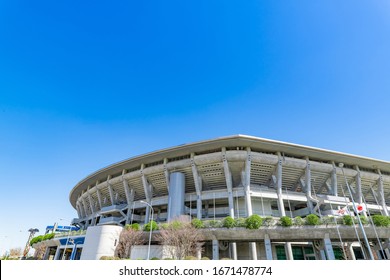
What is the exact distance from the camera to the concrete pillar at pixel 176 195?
3397 cm

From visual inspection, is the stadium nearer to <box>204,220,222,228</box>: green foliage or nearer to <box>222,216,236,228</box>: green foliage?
<box>204,220,222,228</box>: green foliage

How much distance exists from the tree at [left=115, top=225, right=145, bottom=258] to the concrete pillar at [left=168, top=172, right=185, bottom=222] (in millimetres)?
7691

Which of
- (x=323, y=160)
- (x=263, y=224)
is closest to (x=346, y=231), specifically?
(x=263, y=224)

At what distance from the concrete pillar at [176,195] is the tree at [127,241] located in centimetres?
769

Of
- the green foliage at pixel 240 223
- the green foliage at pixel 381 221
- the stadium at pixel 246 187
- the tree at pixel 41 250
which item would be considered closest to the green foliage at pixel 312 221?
the stadium at pixel 246 187

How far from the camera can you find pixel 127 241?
25188 mm

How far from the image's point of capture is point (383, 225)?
22.6 metres

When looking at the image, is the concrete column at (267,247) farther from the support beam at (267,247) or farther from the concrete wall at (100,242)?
the concrete wall at (100,242)

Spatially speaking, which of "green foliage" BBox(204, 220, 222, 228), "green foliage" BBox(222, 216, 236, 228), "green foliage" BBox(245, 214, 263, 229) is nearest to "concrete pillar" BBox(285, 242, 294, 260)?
"green foliage" BBox(245, 214, 263, 229)

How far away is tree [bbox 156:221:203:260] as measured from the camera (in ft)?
74.6

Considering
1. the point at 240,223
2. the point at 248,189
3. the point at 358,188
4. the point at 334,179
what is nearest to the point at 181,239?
the point at 240,223

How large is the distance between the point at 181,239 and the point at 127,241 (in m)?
7.31

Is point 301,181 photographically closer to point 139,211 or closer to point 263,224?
point 263,224

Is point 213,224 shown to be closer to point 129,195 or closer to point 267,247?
point 267,247
